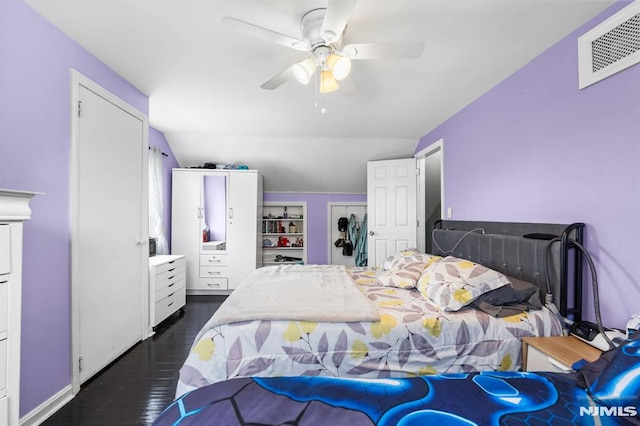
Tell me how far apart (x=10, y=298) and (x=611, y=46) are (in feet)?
10.1

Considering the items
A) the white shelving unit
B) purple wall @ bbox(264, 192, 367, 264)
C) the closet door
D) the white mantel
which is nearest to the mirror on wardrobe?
the closet door

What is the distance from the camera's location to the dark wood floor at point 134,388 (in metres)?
1.66

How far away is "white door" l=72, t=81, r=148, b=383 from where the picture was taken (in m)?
1.95

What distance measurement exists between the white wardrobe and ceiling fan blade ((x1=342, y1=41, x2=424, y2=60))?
301 cm

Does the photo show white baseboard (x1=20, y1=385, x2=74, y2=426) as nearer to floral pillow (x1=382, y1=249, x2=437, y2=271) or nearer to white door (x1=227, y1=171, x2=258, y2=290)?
white door (x1=227, y1=171, x2=258, y2=290)

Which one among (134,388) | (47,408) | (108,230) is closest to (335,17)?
(108,230)

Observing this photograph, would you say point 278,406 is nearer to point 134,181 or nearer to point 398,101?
point 134,181

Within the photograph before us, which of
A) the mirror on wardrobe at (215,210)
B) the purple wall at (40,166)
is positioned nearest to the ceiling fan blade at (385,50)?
the purple wall at (40,166)

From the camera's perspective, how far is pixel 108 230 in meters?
2.18

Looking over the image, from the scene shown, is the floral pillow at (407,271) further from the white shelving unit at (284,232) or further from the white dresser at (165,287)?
the white shelving unit at (284,232)

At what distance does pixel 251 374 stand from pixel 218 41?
2.10 metres

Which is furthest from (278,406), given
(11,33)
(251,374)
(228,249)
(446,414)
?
(228,249)

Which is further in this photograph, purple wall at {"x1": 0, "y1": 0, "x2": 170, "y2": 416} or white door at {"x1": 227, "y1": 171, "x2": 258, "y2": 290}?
white door at {"x1": 227, "y1": 171, "x2": 258, "y2": 290}

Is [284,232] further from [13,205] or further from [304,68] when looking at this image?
[13,205]
